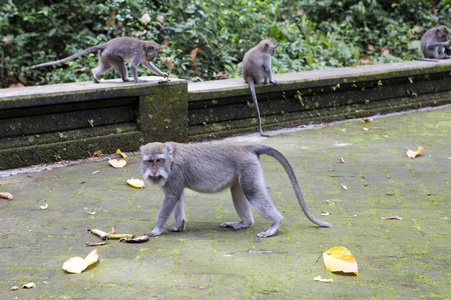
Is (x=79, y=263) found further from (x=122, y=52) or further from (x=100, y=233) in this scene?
(x=122, y=52)

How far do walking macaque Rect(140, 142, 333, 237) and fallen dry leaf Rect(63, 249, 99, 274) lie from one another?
0.60 m

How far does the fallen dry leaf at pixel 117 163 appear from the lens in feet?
19.0

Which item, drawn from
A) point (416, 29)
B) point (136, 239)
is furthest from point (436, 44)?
point (136, 239)

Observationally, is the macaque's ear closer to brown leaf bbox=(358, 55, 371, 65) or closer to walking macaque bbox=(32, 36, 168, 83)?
walking macaque bbox=(32, 36, 168, 83)

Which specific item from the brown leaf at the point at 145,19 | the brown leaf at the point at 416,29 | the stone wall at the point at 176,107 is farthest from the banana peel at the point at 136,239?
the brown leaf at the point at 416,29

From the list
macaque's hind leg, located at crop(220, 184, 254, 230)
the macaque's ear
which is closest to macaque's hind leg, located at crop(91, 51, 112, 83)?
the macaque's ear

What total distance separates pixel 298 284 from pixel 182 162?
134 cm

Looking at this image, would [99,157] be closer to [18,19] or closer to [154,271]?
[154,271]

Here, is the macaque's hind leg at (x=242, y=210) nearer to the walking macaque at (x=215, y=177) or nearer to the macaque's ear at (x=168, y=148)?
the walking macaque at (x=215, y=177)

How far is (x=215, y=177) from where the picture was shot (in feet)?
13.5

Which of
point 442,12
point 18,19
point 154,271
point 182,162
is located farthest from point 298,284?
point 442,12

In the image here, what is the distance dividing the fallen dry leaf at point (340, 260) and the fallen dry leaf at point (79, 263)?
1.50 meters

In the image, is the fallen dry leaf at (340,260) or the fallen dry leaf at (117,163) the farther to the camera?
the fallen dry leaf at (117,163)

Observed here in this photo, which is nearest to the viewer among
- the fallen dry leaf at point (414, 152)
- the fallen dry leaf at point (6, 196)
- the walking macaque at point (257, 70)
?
the fallen dry leaf at point (6, 196)
